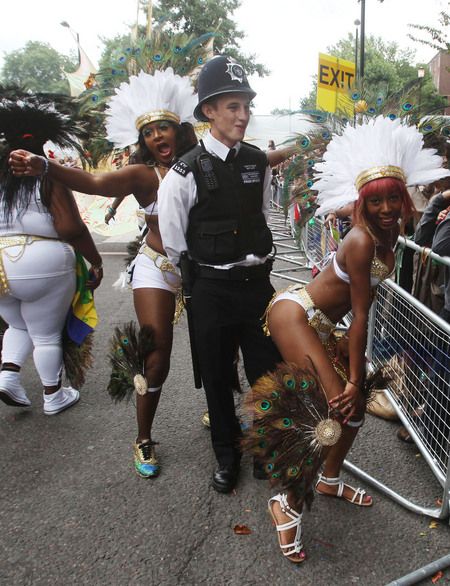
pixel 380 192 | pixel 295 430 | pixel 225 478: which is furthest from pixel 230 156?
pixel 225 478

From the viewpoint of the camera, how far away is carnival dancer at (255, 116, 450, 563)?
6.82 feet

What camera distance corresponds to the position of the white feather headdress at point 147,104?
8.91ft

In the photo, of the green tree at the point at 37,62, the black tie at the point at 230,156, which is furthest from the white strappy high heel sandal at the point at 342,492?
the green tree at the point at 37,62

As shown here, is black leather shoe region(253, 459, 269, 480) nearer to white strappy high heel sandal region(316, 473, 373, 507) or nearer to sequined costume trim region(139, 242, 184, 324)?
white strappy high heel sandal region(316, 473, 373, 507)

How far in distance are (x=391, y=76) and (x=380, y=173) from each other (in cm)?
1471

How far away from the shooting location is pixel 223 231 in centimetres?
240

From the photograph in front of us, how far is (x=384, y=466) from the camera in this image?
9.35 ft

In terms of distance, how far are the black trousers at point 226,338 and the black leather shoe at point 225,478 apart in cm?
3

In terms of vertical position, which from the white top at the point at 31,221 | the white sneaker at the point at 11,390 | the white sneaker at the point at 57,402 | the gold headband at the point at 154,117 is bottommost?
the white sneaker at the point at 57,402

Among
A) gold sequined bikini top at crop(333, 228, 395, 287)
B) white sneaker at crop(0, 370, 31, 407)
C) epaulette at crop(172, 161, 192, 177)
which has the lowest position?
white sneaker at crop(0, 370, 31, 407)

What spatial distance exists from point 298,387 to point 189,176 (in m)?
1.09

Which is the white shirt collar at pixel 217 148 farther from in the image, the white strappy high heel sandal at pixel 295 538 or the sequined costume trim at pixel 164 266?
the white strappy high heel sandal at pixel 295 538

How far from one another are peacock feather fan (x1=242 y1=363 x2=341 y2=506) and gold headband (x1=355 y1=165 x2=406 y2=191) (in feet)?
2.79

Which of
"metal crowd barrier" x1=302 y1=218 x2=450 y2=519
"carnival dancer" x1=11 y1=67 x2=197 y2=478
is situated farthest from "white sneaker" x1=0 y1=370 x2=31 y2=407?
"metal crowd barrier" x1=302 y1=218 x2=450 y2=519
